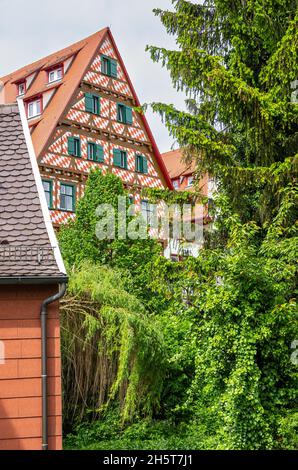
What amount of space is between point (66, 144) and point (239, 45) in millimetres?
18917

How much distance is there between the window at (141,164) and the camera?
3872cm

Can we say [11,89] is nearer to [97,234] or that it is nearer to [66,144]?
[66,144]

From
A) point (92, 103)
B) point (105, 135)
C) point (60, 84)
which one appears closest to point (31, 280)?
point (92, 103)

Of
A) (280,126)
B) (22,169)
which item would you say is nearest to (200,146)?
(280,126)

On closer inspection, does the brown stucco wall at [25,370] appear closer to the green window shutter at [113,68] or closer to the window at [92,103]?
the window at [92,103]

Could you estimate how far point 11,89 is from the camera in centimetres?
4219

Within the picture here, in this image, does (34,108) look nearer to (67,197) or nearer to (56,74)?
(56,74)

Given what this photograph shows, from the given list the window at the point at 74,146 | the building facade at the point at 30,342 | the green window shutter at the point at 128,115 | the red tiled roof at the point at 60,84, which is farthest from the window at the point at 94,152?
the building facade at the point at 30,342

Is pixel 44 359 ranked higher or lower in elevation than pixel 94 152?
lower

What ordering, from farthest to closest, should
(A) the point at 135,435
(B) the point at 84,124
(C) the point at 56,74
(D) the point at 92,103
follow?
(C) the point at 56,74
(D) the point at 92,103
(B) the point at 84,124
(A) the point at 135,435

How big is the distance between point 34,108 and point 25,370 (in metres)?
28.3


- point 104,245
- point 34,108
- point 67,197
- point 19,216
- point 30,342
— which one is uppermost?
point 34,108

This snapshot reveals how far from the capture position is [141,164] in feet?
128

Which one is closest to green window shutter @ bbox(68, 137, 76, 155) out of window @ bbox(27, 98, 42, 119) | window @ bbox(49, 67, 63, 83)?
window @ bbox(27, 98, 42, 119)
